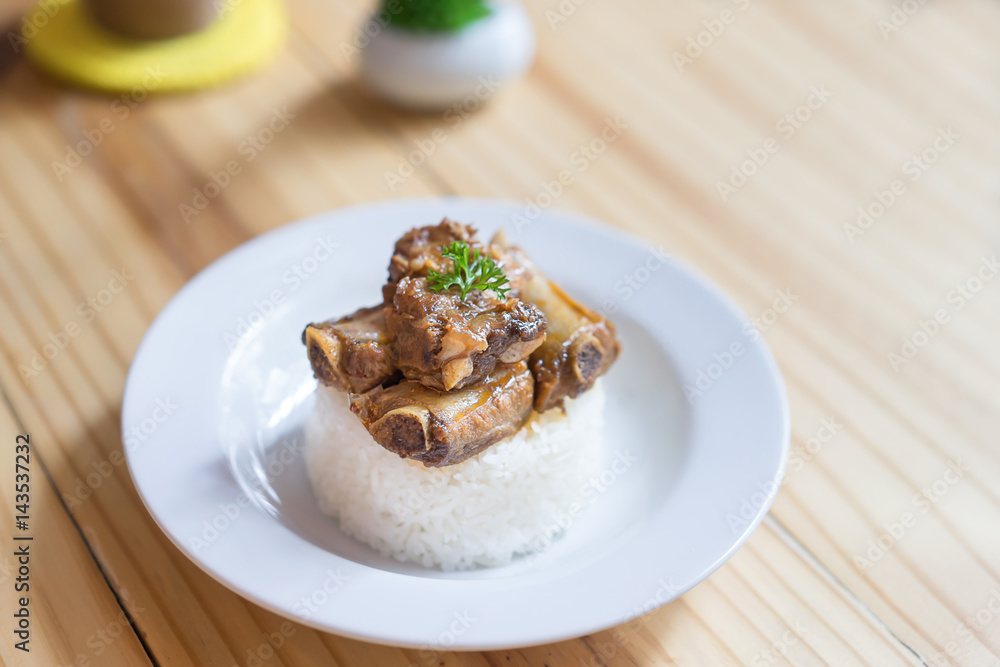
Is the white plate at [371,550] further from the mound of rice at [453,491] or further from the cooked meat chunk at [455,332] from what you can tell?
the cooked meat chunk at [455,332]

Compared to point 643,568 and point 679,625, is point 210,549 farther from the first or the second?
point 679,625

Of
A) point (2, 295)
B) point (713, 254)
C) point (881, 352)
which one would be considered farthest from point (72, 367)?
point (881, 352)

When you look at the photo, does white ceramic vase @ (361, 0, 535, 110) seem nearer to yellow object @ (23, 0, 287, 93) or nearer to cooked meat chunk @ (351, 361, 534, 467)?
yellow object @ (23, 0, 287, 93)

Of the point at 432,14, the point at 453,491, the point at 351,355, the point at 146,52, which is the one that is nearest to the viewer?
the point at 351,355

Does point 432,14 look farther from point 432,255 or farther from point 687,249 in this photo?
point 432,255

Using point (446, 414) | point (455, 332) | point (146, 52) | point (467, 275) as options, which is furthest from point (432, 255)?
point (146, 52)

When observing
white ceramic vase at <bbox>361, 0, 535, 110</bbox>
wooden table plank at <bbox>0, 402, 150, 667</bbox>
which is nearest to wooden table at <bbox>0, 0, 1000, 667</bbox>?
wooden table plank at <bbox>0, 402, 150, 667</bbox>
